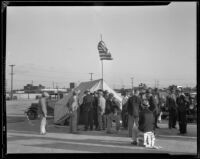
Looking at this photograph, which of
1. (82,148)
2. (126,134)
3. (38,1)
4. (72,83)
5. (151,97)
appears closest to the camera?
(38,1)

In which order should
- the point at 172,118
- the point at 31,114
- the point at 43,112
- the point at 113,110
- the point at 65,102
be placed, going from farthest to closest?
1. the point at 31,114
2. the point at 65,102
3. the point at 172,118
4. the point at 113,110
5. the point at 43,112

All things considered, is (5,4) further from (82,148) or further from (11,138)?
(11,138)

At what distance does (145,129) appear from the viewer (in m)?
7.93

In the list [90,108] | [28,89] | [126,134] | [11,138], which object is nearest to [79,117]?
[90,108]

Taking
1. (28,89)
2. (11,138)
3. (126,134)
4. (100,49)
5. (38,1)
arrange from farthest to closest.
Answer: (28,89) < (100,49) < (126,134) < (11,138) < (38,1)

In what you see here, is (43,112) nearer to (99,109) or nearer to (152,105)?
(99,109)

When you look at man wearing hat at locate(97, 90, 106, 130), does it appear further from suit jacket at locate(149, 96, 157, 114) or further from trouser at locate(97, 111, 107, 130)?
suit jacket at locate(149, 96, 157, 114)

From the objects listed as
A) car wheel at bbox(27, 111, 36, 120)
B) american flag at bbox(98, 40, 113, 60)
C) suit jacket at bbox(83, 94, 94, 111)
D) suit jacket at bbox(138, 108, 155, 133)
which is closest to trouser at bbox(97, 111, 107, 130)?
suit jacket at bbox(83, 94, 94, 111)

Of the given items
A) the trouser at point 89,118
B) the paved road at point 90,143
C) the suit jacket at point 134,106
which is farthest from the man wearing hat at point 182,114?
the trouser at point 89,118

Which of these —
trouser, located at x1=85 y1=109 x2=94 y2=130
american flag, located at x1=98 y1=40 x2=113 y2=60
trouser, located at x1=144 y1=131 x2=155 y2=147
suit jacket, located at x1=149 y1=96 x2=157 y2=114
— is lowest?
trouser, located at x1=144 y1=131 x2=155 y2=147

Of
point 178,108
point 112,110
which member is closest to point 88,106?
point 112,110

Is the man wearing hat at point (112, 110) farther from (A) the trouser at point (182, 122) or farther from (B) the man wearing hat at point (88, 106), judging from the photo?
(A) the trouser at point (182, 122)

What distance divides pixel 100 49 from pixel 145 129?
6238 millimetres

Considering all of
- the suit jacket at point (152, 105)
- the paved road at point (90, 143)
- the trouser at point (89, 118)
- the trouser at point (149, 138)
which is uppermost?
the suit jacket at point (152, 105)
